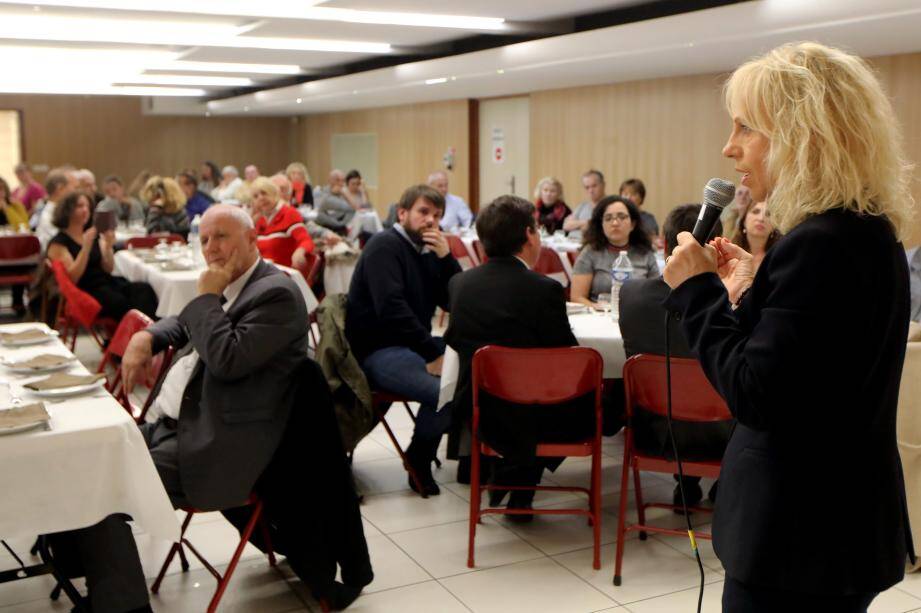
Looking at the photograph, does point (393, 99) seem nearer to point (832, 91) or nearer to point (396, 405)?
point (396, 405)

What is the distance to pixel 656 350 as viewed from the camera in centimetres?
355

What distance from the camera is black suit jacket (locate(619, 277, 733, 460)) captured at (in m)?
3.31

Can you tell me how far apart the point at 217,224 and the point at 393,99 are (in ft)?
38.8

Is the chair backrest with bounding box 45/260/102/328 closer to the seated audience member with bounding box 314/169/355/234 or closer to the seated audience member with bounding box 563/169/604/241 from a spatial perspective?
the seated audience member with bounding box 563/169/604/241

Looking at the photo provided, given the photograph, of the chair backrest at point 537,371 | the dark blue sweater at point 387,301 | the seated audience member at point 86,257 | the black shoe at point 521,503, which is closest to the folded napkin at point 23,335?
the dark blue sweater at point 387,301

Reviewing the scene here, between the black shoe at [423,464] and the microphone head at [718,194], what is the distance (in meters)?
2.65

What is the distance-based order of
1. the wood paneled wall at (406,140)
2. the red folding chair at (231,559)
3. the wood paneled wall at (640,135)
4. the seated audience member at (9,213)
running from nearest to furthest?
the red folding chair at (231,559)
the seated audience member at (9,213)
the wood paneled wall at (640,135)
the wood paneled wall at (406,140)

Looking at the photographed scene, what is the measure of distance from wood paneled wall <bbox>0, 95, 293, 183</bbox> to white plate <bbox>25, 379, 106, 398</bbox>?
17.4m

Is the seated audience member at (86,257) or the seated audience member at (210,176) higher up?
the seated audience member at (210,176)

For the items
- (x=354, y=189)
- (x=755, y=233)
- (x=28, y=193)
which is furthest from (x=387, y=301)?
(x=28, y=193)

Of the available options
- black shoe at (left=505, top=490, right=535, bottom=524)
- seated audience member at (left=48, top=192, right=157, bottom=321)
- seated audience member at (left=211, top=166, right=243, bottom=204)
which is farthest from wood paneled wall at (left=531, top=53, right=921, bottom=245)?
black shoe at (left=505, top=490, right=535, bottom=524)

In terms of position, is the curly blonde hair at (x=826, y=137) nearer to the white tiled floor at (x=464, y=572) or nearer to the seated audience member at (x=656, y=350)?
the seated audience member at (x=656, y=350)

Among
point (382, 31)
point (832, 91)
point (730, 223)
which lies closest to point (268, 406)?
point (832, 91)

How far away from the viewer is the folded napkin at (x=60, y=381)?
2918mm
